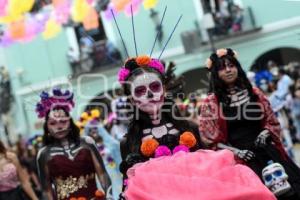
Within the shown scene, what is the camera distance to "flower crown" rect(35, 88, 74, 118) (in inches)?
190

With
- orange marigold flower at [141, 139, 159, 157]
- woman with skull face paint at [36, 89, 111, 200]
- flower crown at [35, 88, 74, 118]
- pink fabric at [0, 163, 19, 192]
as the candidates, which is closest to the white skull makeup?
orange marigold flower at [141, 139, 159, 157]

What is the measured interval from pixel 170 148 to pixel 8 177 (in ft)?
8.04

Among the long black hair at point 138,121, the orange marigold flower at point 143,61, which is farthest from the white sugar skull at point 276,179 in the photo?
the orange marigold flower at point 143,61

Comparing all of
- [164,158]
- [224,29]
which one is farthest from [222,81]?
[224,29]

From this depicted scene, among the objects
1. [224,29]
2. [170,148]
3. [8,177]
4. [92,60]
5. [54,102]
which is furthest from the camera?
[92,60]

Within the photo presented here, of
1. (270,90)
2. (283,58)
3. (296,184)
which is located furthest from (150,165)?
(283,58)

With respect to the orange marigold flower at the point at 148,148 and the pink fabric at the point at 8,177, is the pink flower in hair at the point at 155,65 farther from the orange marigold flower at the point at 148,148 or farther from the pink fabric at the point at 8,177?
the pink fabric at the point at 8,177

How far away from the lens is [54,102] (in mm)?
4840

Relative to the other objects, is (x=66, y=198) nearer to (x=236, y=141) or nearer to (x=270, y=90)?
(x=236, y=141)

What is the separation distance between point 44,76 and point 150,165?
15.9m

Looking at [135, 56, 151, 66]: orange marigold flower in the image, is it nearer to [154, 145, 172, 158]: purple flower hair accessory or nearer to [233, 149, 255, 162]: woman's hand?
[154, 145, 172, 158]: purple flower hair accessory

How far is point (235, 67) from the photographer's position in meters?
4.62

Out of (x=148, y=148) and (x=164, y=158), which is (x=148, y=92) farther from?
(x=164, y=158)

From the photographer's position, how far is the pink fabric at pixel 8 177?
550cm
